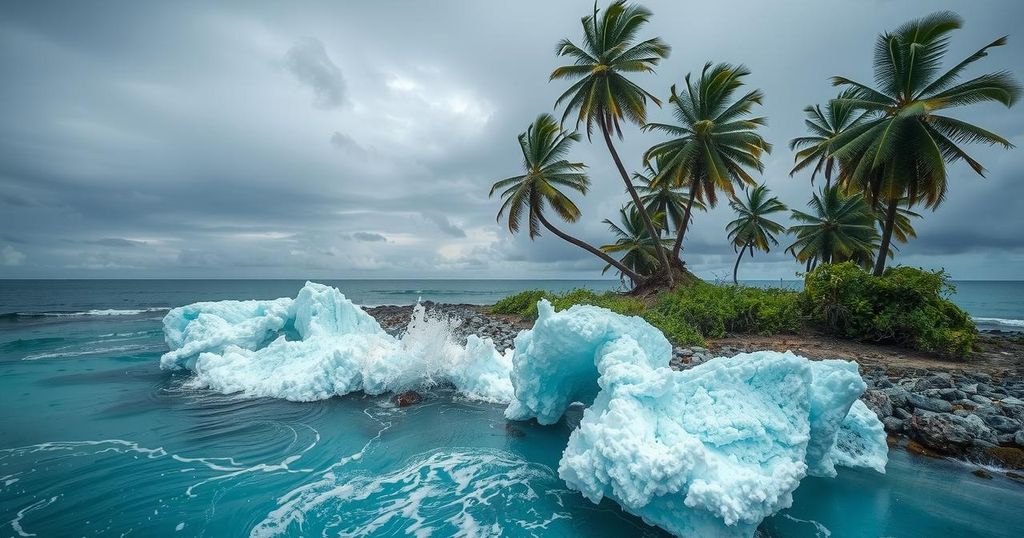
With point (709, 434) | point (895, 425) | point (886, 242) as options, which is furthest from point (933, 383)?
point (886, 242)

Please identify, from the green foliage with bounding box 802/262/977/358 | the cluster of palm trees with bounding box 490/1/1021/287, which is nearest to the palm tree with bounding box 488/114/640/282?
the cluster of palm trees with bounding box 490/1/1021/287

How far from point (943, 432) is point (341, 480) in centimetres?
935

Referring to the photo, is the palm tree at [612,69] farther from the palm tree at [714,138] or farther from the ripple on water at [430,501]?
the ripple on water at [430,501]

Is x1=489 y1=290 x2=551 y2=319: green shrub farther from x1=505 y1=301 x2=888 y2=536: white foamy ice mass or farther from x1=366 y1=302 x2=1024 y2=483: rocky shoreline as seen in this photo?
x1=505 y1=301 x2=888 y2=536: white foamy ice mass

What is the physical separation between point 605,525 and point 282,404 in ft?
25.2

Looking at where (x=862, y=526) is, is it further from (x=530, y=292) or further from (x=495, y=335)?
(x=530, y=292)

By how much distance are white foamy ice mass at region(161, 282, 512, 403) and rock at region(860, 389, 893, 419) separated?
6.99m

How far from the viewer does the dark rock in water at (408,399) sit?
30.3 feet

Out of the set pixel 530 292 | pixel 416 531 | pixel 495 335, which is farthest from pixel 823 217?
pixel 416 531

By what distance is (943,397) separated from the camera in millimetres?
8016

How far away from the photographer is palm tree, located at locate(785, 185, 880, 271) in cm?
2216

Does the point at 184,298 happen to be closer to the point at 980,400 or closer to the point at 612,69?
the point at 612,69

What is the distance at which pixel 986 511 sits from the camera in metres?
5.08

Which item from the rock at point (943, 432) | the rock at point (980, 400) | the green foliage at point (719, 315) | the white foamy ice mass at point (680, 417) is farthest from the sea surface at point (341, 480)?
the green foliage at point (719, 315)
